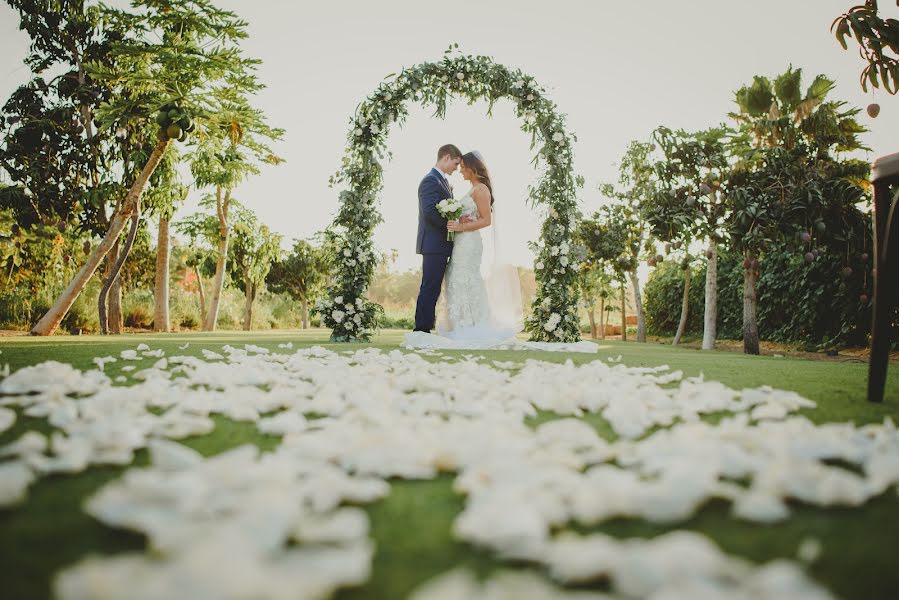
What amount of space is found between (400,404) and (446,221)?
470cm

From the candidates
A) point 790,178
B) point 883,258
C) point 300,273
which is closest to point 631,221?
point 790,178

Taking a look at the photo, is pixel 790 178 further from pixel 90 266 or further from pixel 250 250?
pixel 250 250

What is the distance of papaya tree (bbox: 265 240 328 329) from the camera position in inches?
914

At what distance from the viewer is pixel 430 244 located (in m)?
6.19

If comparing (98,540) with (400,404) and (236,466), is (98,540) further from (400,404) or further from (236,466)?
(400,404)

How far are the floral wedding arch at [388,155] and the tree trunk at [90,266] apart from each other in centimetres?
314

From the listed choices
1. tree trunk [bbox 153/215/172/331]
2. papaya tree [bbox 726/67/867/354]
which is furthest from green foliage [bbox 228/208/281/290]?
→ papaya tree [bbox 726/67/867/354]

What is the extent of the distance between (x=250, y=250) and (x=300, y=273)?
14.5 feet

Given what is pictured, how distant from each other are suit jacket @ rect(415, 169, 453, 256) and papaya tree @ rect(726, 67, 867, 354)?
3.83m

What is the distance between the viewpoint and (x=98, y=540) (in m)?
0.70

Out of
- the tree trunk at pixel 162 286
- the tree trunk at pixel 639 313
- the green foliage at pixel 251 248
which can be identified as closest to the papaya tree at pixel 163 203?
the tree trunk at pixel 162 286

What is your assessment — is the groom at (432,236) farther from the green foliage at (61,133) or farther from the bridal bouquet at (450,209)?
the green foliage at (61,133)

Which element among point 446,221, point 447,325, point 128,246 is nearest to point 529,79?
point 446,221

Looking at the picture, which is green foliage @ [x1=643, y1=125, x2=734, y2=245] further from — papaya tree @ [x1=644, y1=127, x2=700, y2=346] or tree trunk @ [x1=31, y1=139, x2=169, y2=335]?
tree trunk @ [x1=31, y1=139, x2=169, y2=335]
